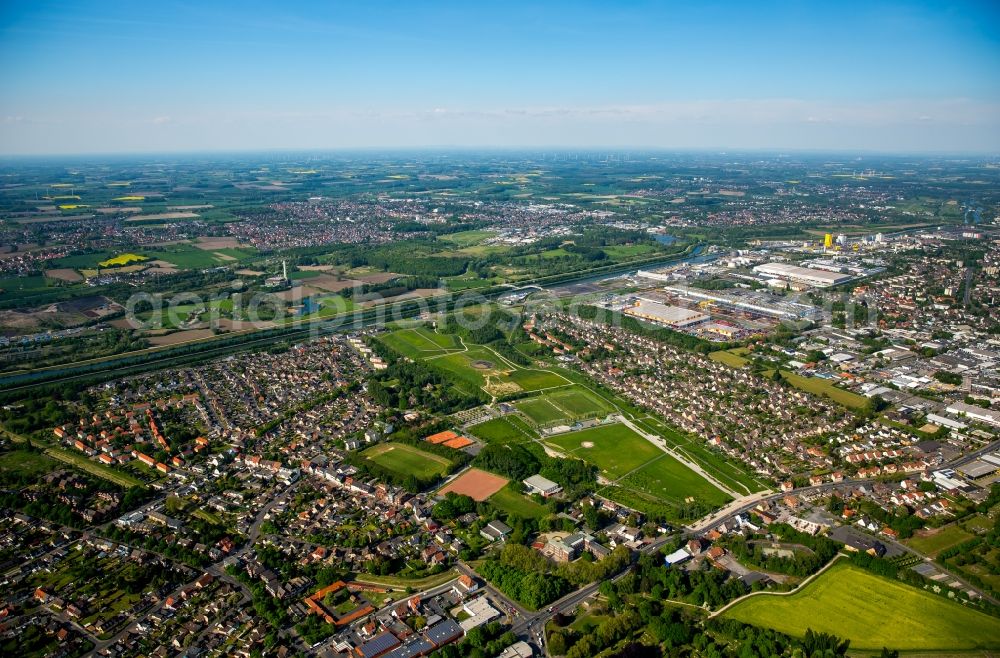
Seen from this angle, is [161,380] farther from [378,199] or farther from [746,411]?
[378,199]

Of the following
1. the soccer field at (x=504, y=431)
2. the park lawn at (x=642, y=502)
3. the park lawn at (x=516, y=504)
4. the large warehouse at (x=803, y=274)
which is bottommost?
the park lawn at (x=516, y=504)

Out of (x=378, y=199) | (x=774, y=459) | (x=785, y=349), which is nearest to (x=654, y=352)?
(x=785, y=349)

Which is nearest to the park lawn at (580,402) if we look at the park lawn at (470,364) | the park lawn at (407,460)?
the park lawn at (470,364)

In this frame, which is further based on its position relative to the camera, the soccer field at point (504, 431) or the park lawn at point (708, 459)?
the soccer field at point (504, 431)

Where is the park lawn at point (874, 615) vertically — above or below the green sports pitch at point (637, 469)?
below

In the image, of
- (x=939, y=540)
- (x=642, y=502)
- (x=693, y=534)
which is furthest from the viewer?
(x=642, y=502)

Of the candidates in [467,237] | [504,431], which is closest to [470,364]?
[504,431]

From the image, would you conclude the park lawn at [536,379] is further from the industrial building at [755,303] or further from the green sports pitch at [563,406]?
the industrial building at [755,303]

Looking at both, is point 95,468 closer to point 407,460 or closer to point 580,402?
point 407,460
